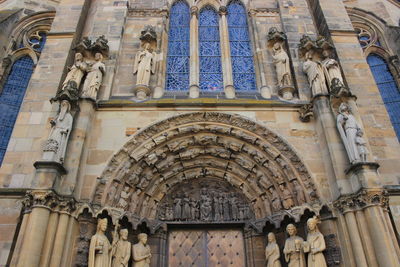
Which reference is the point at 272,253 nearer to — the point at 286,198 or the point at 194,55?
the point at 286,198

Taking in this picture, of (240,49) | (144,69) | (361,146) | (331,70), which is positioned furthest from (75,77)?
(361,146)

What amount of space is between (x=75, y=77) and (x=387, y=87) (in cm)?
907

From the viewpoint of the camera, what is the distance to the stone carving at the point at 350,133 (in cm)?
693

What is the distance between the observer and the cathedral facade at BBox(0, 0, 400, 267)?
6625 millimetres

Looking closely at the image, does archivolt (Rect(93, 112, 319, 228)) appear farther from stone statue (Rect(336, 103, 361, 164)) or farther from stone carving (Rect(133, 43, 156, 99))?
stone carving (Rect(133, 43, 156, 99))

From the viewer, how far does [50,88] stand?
8898mm

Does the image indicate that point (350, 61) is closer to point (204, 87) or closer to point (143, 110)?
point (204, 87)

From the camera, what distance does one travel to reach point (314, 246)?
661 centimetres

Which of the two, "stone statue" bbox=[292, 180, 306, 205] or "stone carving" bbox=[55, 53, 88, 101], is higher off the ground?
"stone carving" bbox=[55, 53, 88, 101]

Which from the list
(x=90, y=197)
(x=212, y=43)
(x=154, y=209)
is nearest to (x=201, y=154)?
(x=154, y=209)

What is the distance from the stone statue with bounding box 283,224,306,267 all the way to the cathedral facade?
3cm

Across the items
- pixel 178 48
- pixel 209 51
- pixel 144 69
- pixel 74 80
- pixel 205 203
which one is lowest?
pixel 205 203

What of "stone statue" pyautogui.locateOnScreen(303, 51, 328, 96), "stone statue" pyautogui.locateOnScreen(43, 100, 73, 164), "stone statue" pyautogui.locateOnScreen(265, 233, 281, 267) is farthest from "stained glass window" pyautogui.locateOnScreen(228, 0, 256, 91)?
"stone statue" pyautogui.locateOnScreen(43, 100, 73, 164)

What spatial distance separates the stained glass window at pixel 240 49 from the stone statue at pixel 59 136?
4508 mm
